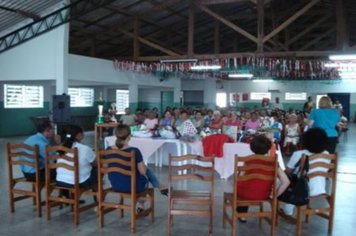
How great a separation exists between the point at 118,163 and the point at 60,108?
6.23 meters

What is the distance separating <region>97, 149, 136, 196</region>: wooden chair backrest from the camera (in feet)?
11.8

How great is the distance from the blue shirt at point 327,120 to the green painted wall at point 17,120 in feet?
32.8

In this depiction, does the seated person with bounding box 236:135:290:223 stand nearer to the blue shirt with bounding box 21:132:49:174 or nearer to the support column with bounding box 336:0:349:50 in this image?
the blue shirt with bounding box 21:132:49:174

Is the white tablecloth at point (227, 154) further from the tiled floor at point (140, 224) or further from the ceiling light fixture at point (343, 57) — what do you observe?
the ceiling light fixture at point (343, 57)

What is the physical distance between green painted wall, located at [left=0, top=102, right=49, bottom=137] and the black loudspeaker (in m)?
3.88

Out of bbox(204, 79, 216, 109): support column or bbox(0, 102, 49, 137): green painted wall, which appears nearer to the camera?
bbox(0, 102, 49, 137): green painted wall

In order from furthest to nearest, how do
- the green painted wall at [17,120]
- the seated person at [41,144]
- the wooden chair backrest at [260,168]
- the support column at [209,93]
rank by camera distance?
1. the support column at [209,93]
2. the green painted wall at [17,120]
3. the seated person at [41,144]
4. the wooden chair backrest at [260,168]

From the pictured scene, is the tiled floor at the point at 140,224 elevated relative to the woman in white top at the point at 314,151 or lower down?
lower down

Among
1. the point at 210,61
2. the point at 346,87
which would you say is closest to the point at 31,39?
the point at 210,61

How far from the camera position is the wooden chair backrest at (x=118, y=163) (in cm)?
359

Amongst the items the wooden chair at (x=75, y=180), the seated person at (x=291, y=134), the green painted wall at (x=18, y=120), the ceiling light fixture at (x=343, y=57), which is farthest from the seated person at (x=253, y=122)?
the green painted wall at (x=18, y=120)

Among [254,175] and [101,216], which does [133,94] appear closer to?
[101,216]

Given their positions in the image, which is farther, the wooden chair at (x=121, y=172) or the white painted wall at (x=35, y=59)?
the white painted wall at (x=35, y=59)

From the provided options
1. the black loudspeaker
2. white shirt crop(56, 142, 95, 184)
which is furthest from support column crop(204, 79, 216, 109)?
white shirt crop(56, 142, 95, 184)
